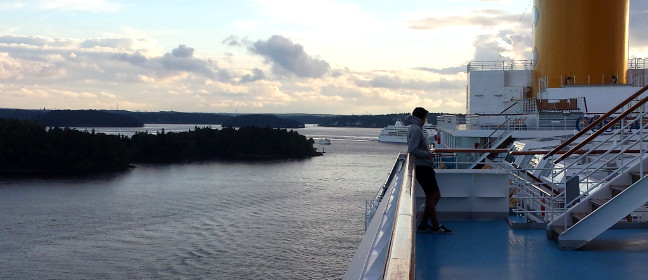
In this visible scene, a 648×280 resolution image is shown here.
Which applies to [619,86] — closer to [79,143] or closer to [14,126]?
[79,143]

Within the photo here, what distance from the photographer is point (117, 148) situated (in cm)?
5188

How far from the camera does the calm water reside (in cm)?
1553

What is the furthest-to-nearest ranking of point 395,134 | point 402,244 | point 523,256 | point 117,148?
point 395,134 → point 117,148 → point 523,256 → point 402,244

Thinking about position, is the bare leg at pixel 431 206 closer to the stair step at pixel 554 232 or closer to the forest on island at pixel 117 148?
the stair step at pixel 554 232

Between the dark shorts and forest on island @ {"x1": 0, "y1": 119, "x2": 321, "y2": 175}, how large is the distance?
4653cm

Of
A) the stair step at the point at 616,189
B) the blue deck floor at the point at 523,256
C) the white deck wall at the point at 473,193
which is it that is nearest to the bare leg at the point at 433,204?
the blue deck floor at the point at 523,256

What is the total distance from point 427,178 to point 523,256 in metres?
0.91

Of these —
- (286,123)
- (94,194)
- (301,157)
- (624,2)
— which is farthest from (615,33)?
(286,123)

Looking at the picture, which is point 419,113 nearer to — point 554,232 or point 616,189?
point 554,232

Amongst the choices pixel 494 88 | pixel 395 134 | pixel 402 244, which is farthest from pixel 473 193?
pixel 395 134

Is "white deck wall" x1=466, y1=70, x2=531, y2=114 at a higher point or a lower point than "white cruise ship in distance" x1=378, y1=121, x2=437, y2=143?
higher

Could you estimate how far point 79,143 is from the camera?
51.5m

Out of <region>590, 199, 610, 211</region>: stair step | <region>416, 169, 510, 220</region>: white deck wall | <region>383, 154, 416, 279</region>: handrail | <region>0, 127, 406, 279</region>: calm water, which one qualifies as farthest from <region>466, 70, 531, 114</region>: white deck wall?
<region>383, 154, 416, 279</region>: handrail

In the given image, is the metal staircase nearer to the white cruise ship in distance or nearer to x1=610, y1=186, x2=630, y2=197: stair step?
x1=610, y1=186, x2=630, y2=197: stair step
